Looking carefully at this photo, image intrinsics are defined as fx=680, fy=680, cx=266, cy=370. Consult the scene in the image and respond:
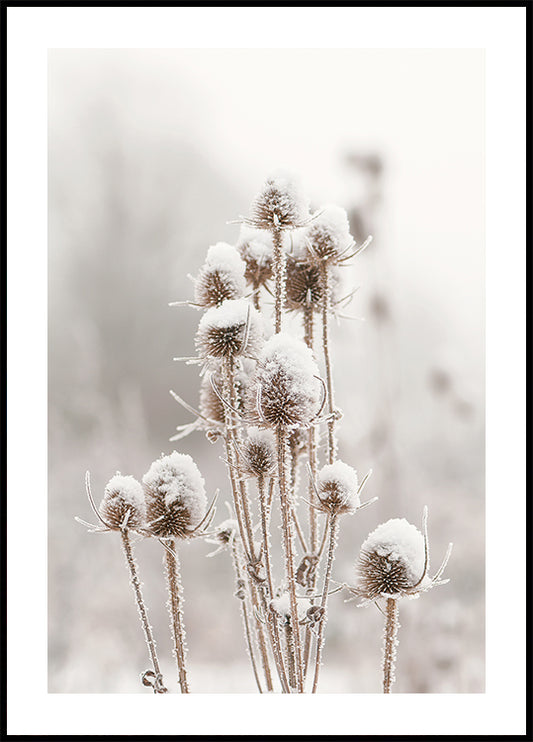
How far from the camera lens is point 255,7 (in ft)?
3.86

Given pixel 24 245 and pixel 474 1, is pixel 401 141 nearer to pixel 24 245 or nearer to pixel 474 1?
pixel 474 1

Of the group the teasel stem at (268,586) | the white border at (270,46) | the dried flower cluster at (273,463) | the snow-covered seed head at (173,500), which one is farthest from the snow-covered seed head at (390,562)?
the white border at (270,46)

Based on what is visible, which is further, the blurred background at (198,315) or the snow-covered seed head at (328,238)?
the blurred background at (198,315)

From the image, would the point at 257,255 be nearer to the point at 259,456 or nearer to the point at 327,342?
the point at 327,342

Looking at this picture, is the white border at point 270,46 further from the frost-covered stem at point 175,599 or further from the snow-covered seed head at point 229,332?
the snow-covered seed head at point 229,332

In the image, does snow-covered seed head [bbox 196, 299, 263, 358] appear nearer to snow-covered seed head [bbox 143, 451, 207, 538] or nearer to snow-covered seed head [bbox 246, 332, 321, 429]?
snow-covered seed head [bbox 246, 332, 321, 429]

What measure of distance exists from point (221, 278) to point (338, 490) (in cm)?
33

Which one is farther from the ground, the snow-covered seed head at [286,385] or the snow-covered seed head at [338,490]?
the snow-covered seed head at [286,385]

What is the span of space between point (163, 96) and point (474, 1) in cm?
66

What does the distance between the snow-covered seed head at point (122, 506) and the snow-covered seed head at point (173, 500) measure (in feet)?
0.04

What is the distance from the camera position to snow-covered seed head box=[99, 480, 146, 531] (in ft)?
2.95

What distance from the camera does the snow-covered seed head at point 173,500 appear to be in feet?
2.95

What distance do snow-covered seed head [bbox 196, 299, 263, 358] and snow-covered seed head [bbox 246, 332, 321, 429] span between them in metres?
0.05

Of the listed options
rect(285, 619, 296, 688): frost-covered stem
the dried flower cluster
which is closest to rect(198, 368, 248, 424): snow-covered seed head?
the dried flower cluster
